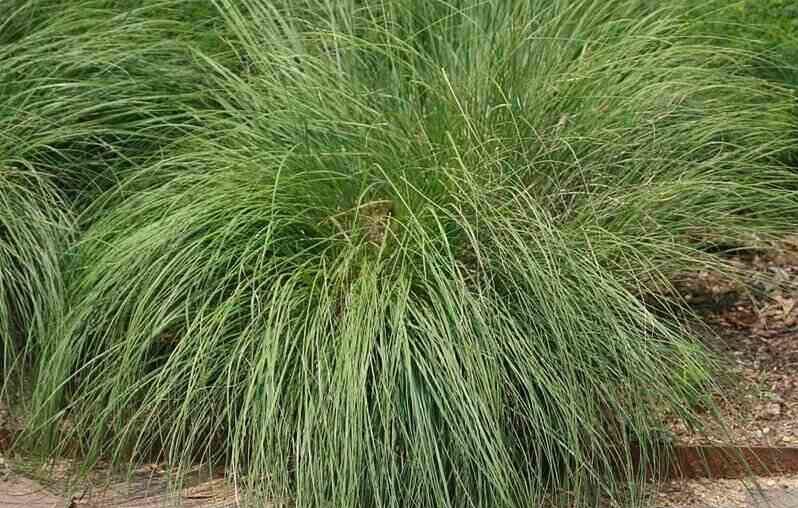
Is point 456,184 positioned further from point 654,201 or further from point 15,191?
point 15,191

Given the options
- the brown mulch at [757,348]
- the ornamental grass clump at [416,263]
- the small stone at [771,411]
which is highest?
the ornamental grass clump at [416,263]

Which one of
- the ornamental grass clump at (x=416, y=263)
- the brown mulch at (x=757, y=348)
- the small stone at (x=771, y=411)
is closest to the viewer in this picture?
the ornamental grass clump at (x=416, y=263)

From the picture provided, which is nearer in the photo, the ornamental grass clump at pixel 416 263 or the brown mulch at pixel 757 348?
the ornamental grass clump at pixel 416 263

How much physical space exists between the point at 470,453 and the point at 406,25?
192cm

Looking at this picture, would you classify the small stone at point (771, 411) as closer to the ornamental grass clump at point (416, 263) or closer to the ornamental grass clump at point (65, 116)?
the ornamental grass clump at point (416, 263)

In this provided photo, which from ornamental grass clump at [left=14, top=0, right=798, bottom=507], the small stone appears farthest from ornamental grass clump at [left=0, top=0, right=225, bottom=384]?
the small stone

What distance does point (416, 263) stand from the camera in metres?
4.03

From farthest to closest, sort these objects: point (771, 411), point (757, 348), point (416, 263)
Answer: point (757, 348), point (771, 411), point (416, 263)

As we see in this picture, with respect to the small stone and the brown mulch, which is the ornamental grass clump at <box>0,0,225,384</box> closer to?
the brown mulch

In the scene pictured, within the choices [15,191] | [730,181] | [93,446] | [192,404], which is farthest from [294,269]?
[730,181]

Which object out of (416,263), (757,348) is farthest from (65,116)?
(757,348)

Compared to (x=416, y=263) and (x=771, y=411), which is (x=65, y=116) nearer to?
(x=416, y=263)

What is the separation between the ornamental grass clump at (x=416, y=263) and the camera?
381 centimetres

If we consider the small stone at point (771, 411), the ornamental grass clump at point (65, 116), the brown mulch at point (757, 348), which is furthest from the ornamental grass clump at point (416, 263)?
the small stone at point (771, 411)
